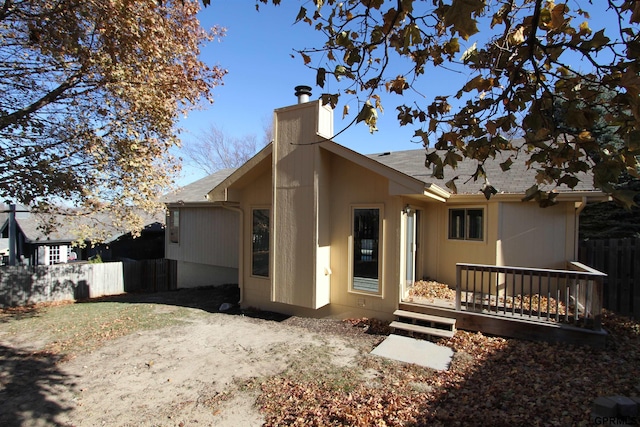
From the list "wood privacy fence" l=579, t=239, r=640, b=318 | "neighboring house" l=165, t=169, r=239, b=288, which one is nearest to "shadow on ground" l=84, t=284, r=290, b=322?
"neighboring house" l=165, t=169, r=239, b=288

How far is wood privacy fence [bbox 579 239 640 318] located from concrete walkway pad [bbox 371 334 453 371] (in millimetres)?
5192

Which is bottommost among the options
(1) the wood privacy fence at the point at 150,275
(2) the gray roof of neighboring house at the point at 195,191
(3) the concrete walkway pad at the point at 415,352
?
(1) the wood privacy fence at the point at 150,275

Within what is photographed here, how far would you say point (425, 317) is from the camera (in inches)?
273

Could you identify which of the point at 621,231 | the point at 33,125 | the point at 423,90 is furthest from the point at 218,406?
the point at 621,231

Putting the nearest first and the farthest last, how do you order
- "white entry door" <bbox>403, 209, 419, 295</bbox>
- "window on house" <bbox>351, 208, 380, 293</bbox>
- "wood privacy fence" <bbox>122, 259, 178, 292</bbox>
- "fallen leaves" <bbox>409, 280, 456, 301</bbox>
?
"window on house" <bbox>351, 208, 380, 293</bbox> → "white entry door" <bbox>403, 209, 419, 295</bbox> → "fallen leaves" <bbox>409, 280, 456, 301</bbox> → "wood privacy fence" <bbox>122, 259, 178, 292</bbox>

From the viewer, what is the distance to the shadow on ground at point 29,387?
14.0ft

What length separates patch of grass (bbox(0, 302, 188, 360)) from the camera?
6984 millimetres

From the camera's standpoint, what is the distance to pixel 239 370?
546 centimetres

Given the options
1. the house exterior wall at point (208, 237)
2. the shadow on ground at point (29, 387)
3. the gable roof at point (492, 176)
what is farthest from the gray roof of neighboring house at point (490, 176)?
the shadow on ground at point (29, 387)

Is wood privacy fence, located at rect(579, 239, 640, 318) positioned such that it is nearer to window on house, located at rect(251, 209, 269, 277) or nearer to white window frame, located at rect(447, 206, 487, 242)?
white window frame, located at rect(447, 206, 487, 242)

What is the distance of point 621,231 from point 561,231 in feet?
A: 18.6

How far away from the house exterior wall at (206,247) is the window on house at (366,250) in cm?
639

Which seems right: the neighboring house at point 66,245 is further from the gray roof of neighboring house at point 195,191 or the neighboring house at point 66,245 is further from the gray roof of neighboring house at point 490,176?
the gray roof of neighboring house at point 490,176

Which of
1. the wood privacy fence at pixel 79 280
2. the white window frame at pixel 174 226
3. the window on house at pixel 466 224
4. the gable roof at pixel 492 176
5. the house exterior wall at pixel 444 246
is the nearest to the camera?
the gable roof at pixel 492 176
